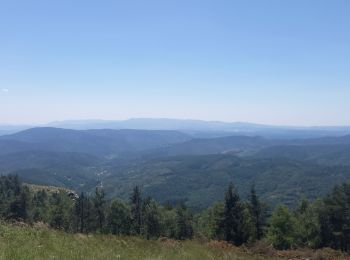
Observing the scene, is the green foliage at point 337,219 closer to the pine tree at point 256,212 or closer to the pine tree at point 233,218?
the pine tree at point 256,212

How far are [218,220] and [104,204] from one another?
4526cm

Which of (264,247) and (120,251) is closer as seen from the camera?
(120,251)

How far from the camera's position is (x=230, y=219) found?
68.5 m

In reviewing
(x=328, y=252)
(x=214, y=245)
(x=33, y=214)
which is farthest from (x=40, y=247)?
(x=33, y=214)

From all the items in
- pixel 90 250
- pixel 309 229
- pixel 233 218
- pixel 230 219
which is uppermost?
pixel 90 250

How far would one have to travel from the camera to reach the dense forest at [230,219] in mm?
67562

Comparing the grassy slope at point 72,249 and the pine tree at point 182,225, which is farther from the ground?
the grassy slope at point 72,249

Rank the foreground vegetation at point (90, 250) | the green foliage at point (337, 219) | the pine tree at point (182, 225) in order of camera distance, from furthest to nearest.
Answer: the pine tree at point (182, 225) → the green foliage at point (337, 219) → the foreground vegetation at point (90, 250)

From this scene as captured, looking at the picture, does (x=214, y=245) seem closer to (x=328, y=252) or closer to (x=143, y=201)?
(x=328, y=252)

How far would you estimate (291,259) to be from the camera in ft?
63.3

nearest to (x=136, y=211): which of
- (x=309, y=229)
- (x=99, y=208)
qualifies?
(x=99, y=208)

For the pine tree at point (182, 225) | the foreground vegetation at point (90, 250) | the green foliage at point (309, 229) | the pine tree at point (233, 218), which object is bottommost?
the pine tree at point (182, 225)

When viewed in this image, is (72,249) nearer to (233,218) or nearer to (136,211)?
(233,218)

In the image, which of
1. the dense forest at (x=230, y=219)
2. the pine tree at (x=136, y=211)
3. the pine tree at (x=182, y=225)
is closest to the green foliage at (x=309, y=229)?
the dense forest at (x=230, y=219)
